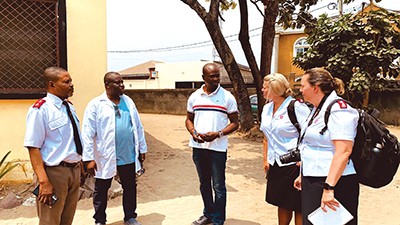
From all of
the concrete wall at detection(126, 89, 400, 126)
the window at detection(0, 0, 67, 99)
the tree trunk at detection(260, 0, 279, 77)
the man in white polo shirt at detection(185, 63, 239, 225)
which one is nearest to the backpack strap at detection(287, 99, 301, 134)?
the man in white polo shirt at detection(185, 63, 239, 225)

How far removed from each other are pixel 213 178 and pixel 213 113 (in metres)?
0.71

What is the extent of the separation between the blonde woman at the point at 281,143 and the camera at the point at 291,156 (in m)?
0.04

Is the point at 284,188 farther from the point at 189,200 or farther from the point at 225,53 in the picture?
the point at 225,53

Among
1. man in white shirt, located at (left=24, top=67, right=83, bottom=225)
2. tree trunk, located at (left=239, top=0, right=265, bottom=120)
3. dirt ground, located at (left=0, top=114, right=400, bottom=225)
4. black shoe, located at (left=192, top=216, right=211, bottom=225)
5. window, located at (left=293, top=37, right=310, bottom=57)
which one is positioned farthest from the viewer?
window, located at (left=293, top=37, right=310, bottom=57)

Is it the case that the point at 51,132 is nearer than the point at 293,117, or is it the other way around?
the point at 51,132

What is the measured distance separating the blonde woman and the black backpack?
0.69 metres

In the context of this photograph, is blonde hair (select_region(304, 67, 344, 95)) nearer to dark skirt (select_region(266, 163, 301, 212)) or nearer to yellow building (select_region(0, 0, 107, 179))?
dark skirt (select_region(266, 163, 301, 212))

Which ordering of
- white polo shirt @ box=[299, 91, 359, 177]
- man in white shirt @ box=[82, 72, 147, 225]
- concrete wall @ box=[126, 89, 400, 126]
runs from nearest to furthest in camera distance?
1. white polo shirt @ box=[299, 91, 359, 177]
2. man in white shirt @ box=[82, 72, 147, 225]
3. concrete wall @ box=[126, 89, 400, 126]

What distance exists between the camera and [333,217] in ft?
7.61

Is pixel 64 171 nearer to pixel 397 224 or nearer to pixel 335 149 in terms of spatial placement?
pixel 335 149

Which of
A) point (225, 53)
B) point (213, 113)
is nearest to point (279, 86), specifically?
point (213, 113)

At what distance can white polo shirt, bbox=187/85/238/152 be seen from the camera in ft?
11.8

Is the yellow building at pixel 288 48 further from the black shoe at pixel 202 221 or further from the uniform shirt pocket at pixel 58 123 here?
the uniform shirt pocket at pixel 58 123

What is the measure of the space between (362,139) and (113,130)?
2.40 metres
